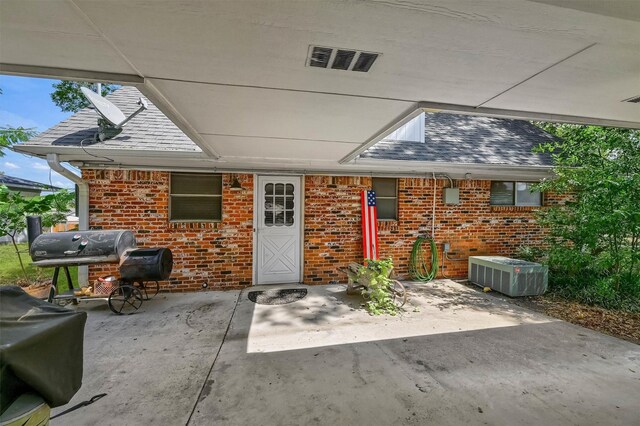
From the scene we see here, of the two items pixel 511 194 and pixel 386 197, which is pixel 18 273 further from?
pixel 511 194

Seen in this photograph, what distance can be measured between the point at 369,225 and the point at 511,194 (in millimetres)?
3941

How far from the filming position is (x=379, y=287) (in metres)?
4.66

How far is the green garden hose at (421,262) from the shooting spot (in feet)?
21.4

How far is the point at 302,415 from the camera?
7.43ft

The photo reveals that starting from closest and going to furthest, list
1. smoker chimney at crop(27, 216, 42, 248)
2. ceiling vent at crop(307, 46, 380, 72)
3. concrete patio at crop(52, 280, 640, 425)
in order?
ceiling vent at crop(307, 46, 380, 72) < concrete patio at crop(52, 280, 640, 425) < smoker chimney at crop(27, 216, 42, 248)

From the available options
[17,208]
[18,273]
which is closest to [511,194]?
[17,208]

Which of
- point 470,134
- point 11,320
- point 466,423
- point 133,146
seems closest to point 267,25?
point 11,320

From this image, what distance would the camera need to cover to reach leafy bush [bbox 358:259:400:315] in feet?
15.0

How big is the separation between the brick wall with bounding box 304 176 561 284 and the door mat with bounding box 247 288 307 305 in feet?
2.24

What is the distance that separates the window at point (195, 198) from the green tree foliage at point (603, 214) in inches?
260

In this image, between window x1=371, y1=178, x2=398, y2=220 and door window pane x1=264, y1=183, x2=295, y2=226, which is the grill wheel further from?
window x1=371, y1=178, x2=398, y2=220

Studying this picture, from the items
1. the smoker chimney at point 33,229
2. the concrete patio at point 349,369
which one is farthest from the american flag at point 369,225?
the smoker chimney at point 33,229

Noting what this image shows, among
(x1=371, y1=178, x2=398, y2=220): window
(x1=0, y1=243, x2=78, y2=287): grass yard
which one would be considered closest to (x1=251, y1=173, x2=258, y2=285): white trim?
(x1=371, y1=178, x2=398, y2=220): window

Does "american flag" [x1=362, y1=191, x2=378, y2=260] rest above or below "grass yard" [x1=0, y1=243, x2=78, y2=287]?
above
